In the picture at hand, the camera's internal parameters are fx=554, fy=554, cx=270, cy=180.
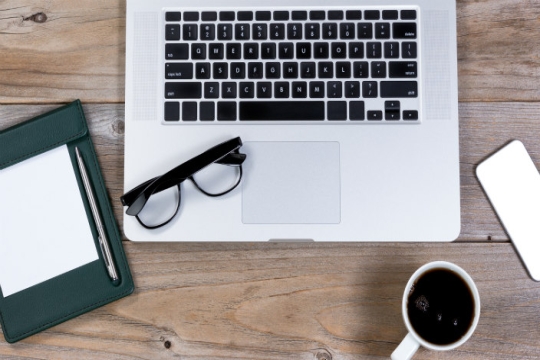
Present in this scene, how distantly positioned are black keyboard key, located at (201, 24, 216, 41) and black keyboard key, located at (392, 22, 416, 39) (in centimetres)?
22

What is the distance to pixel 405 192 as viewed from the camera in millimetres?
678

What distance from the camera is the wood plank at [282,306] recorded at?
703 mm

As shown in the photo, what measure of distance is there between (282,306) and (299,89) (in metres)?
0.28

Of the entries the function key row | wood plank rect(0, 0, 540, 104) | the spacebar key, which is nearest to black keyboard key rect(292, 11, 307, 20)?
the function key row

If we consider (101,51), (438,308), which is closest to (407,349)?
(438,308)

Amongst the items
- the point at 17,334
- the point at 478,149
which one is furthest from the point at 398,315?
the point at 17,334

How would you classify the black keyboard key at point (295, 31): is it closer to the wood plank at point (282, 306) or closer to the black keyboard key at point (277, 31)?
the black keyboard key at point (277, 31)

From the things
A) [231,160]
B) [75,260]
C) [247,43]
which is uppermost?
[247,43]

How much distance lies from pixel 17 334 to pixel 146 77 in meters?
0.36

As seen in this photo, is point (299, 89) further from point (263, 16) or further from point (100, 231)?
point (100, 231)

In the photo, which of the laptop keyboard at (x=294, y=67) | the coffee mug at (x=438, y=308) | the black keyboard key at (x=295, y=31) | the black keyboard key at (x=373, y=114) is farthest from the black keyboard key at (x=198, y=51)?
the coffee mug at (x=438, y=308)

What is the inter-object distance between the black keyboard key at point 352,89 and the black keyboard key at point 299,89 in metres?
0.05

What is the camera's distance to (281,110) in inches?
26.9

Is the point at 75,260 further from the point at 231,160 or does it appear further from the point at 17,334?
the point at 231,160
